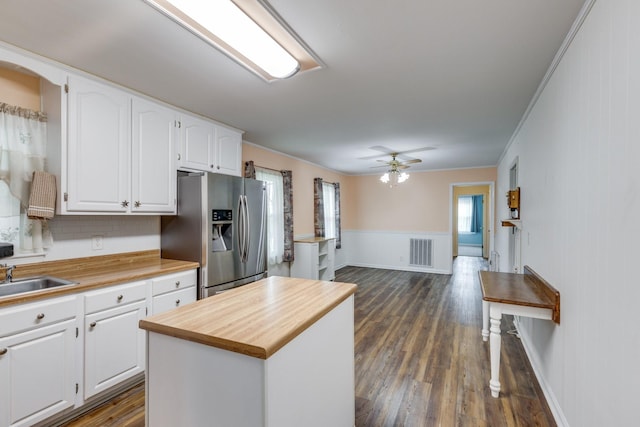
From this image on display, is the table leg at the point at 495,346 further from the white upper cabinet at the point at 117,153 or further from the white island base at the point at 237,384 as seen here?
the white upper cabinet at the point at 117,153

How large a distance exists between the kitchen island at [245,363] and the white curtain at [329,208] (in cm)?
468

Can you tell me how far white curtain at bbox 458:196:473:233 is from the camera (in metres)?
11.3

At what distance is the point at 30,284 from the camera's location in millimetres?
1978

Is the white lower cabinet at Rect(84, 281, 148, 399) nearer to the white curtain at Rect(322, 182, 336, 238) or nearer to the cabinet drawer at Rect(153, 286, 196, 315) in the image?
the cabinet drawer at Rect(153, 286, 196, 315)

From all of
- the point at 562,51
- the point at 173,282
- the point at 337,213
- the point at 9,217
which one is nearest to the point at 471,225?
the point at 337,213

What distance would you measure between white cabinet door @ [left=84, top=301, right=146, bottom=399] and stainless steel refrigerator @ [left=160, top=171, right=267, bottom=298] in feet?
2.03

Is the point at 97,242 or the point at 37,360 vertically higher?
the point at 97,242

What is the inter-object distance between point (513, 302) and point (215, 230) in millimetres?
2587

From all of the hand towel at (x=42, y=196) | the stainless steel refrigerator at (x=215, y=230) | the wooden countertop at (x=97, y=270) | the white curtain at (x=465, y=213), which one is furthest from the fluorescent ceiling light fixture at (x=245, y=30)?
the white curtain at (x=465, y=213)

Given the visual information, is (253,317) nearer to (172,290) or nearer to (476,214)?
(172,290)

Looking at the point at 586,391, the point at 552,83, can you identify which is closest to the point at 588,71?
the point at 552,83

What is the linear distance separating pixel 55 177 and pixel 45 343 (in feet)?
3.66

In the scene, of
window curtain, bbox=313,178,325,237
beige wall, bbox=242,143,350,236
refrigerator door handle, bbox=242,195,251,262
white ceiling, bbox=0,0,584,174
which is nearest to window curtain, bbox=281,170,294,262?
beige wall, bbox=242,143,350,236

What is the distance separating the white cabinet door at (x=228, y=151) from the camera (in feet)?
10.5
